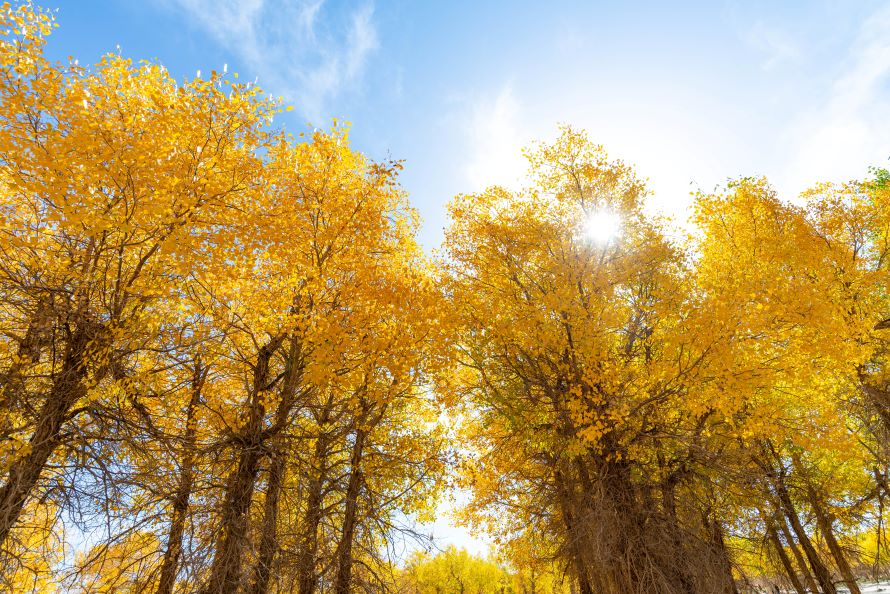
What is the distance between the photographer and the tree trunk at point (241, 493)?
618cm

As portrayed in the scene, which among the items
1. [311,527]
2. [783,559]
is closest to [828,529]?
[783,559]

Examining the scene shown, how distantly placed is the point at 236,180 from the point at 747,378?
986cm

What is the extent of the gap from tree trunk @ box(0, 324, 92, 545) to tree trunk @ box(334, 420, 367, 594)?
14.2 ft

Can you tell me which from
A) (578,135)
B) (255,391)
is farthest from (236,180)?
Result: (578,135)

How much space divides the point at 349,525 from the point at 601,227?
27.6 ft

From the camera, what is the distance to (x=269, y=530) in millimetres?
6660

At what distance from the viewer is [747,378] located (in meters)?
8.10

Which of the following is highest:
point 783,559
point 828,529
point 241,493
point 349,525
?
point 241,493

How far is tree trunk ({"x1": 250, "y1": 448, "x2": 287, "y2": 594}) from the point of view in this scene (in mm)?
6523

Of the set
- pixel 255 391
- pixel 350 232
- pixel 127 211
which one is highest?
pixel 350 232

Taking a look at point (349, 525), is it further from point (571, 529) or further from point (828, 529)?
point (828, 529)

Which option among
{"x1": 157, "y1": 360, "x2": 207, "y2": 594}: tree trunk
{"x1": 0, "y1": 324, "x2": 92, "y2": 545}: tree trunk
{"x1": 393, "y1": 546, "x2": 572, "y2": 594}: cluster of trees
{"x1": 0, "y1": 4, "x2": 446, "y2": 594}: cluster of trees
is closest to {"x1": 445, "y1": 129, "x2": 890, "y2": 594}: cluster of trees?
{"x1": 0, "y1": 4, "x2": 446, "y2": 594}: cluster of trees

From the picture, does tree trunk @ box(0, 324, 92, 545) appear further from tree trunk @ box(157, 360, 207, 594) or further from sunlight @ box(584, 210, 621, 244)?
sunlight @ box(584, 210, 621, 244)

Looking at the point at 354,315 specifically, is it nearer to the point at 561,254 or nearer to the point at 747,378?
the point at 561,254
